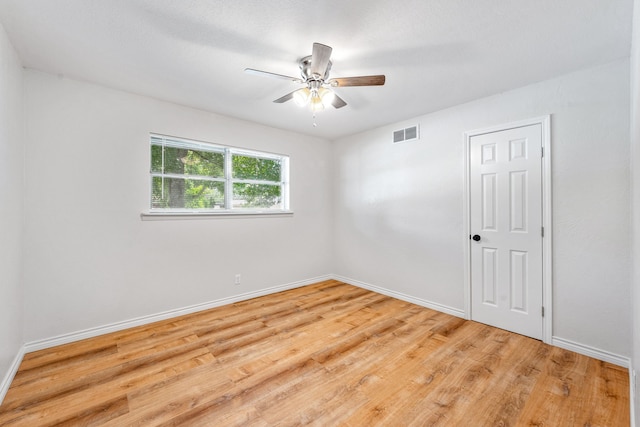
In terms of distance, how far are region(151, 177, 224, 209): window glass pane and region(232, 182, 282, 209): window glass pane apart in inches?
8.7

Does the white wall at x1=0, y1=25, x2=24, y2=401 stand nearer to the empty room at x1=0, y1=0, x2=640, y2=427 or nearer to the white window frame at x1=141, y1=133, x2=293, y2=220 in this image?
the empty room at x1=0, y1=0, x2=640, y2=427

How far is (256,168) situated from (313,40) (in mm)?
2240

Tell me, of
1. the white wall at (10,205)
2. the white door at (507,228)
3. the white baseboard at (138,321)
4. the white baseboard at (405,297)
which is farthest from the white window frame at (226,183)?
the white door at (507,228)

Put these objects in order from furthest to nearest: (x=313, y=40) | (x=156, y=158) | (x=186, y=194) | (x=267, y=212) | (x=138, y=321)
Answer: (x=267, y=212) → (x=186, y=194) → (x=156, y=158) → (x=138, y=321) → (x=313, y=40)

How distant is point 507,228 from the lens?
2770mm

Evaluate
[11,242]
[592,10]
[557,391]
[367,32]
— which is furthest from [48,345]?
[592,10]

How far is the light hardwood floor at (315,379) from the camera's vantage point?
165 cm

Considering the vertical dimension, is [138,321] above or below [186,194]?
below

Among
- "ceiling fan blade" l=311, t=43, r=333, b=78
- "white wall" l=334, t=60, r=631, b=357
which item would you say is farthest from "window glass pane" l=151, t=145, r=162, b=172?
"white wall" l=334, t=60, r=631, b=357

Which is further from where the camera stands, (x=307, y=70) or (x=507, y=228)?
(x=507, y=228)

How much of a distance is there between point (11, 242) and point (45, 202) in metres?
0.53

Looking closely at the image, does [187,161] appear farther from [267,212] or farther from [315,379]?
[315,379]

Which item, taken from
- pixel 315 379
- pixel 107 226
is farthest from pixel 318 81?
pixel 107 226

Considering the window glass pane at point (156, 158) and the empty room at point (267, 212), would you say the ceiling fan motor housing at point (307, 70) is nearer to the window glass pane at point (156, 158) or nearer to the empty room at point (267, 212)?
the empty room at point (267, 212)
